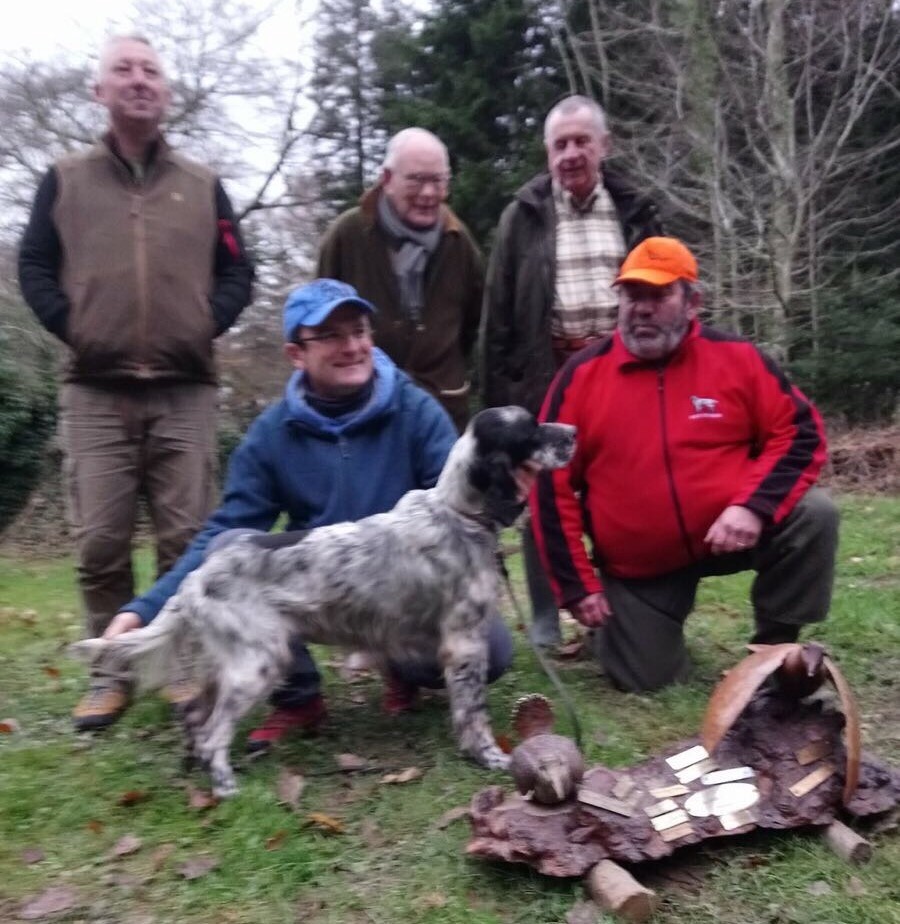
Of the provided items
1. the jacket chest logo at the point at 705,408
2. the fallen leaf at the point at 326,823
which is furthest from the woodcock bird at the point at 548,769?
the jacket chest logo at the point at 705,408

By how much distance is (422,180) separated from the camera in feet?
14.3

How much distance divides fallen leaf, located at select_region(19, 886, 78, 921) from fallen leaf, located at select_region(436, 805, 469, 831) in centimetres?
99

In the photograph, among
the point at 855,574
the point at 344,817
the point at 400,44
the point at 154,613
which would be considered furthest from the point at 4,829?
the point at 400,44

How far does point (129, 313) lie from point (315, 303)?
950 millimetres

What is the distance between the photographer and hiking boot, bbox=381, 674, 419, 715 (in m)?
4.00

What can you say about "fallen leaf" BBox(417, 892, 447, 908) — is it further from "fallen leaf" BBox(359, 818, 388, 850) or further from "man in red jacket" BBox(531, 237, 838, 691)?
"man in red jacket" BBox(531, 237, 838, 691)

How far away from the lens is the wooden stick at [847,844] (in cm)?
264

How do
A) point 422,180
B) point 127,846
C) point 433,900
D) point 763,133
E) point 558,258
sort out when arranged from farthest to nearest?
point 763,133 → point 558,258 → point 422,180 → point 127,846 → point 433,900

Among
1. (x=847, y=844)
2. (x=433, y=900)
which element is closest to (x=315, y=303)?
(x=433, y=900)

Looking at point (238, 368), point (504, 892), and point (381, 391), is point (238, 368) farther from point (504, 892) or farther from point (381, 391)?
point (504, 892)

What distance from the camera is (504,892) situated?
2684 mm

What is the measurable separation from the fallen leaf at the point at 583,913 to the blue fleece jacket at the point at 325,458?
5.32ft

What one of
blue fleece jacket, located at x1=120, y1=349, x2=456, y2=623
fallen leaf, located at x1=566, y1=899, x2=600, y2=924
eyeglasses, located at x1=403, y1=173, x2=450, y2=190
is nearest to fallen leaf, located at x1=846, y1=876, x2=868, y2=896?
fallen leaf, located at x1=566, y1=899, x2=600, y2=924

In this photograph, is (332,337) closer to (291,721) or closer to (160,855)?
(291,721)
